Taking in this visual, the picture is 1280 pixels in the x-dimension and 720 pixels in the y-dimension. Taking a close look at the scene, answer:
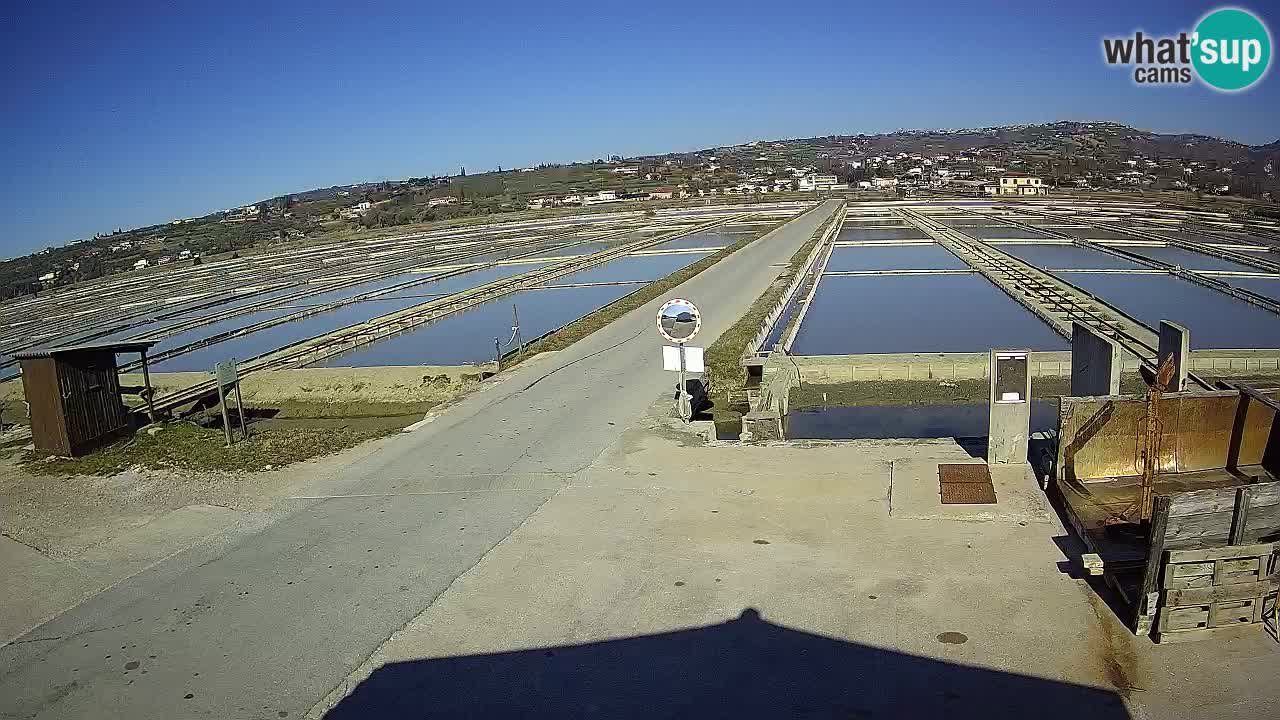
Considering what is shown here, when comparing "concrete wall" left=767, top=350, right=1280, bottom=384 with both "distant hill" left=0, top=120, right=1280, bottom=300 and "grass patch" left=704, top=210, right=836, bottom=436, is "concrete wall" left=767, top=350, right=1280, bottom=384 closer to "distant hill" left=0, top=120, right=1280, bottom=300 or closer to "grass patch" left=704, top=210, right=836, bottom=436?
"grass patch" left=704, top=210, right=836, bottom=436

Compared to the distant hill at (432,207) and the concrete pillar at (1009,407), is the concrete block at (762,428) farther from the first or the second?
the distant hill at (432,207)

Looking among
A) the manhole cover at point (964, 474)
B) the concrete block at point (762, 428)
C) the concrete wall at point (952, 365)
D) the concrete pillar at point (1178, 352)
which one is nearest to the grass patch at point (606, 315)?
the concrete wall at point (952, 365)

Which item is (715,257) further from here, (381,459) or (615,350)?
(381,459)

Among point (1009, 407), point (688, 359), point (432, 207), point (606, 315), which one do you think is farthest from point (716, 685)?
point (432, 207)

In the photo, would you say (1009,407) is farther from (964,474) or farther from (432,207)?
(432,207)

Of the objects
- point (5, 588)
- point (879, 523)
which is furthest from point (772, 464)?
point (5, 588)

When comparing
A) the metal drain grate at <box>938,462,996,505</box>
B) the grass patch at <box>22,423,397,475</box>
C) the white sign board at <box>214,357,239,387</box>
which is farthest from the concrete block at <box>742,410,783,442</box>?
the white sign board at <box>214,357,239,387</box>
